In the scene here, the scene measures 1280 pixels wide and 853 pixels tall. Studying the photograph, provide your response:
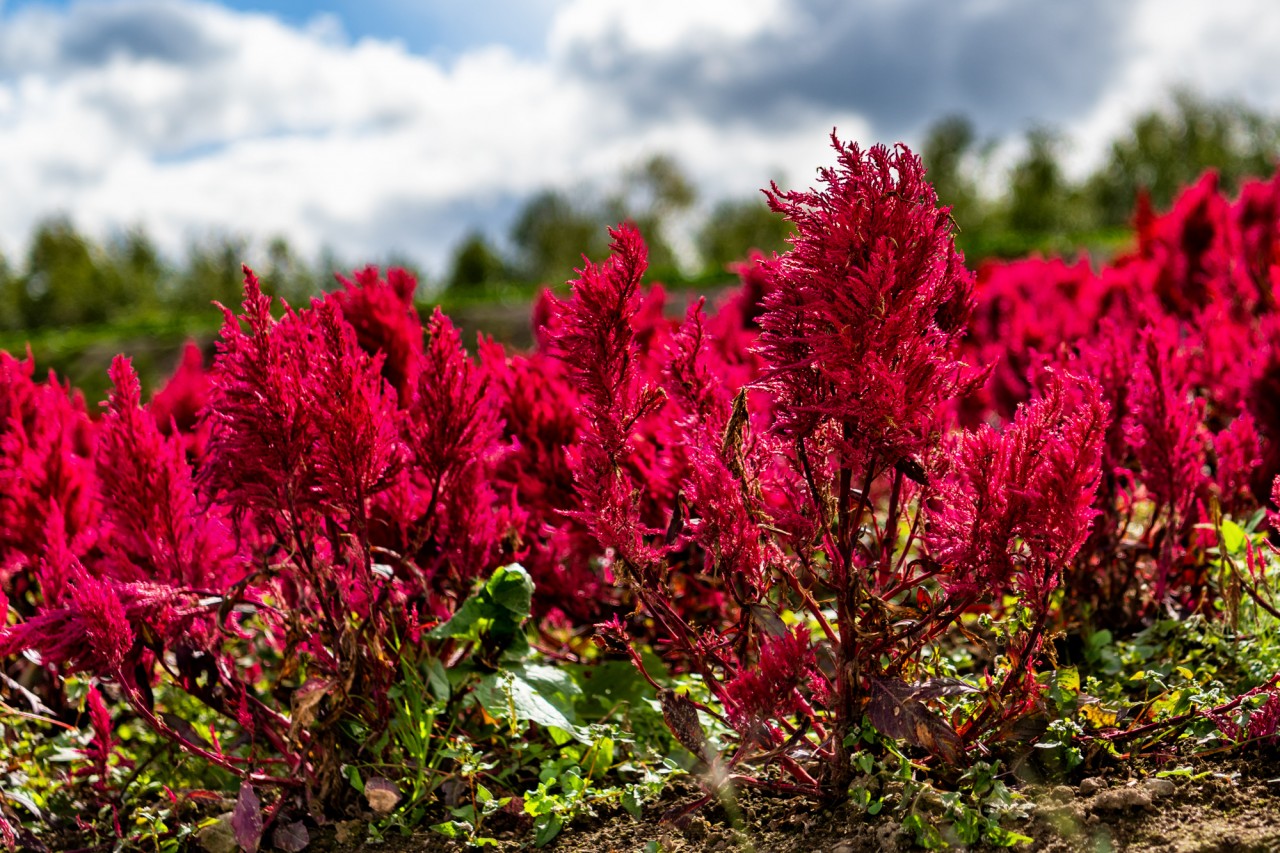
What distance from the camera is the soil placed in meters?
2.07

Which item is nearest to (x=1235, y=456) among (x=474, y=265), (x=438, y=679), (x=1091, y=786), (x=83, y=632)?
(x=1091, y=786)

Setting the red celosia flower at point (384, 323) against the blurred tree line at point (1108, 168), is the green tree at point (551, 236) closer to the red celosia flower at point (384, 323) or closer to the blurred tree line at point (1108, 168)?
the blurred tree line at point (1108, 168)

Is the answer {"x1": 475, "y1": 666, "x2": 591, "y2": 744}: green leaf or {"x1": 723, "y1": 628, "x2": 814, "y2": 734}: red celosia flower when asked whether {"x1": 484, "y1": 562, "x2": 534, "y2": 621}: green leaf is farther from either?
{"x1": 723, "y1": 628, "x2": 814, "y2": 734}: red celosia flower

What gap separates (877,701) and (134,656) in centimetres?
172

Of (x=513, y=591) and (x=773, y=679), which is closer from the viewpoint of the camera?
(x=773, y=679)

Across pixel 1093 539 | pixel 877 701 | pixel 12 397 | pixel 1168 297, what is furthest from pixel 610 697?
pixel 1168 297

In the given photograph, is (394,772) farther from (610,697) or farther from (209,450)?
(209,450)

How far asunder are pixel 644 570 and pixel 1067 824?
94 cm

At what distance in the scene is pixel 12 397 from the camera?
360 centimetres

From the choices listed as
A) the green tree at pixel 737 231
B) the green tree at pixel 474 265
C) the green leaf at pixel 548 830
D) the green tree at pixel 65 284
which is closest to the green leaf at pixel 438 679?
the green leaf at pixel 548 830

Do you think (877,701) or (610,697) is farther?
(610,697)

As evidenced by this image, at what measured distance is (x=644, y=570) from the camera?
2.18 m

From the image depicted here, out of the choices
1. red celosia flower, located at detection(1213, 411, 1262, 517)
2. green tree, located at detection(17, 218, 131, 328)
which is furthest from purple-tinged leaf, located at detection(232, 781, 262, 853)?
green tree, located at detection(17, 218, 131, 328)

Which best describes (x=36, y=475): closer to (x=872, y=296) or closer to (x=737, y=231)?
(x=872, y=296)
